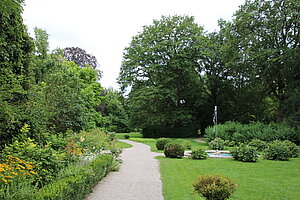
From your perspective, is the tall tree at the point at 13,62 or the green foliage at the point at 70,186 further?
the tall tree at the point at 13,62

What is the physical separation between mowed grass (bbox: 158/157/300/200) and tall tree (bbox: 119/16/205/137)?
19337mm

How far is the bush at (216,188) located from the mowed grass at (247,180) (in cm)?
35

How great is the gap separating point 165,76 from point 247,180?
82.6 feet

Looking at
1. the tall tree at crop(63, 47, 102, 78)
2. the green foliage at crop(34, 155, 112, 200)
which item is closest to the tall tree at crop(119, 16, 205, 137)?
the tall tree at crop(63, 47, 102, 78)

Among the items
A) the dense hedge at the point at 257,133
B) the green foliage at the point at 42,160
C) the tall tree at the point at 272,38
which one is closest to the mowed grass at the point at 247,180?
the green foliage at the point at 42,160

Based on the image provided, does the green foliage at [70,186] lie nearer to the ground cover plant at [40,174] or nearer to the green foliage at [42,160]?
the ground cover plant at [40,174]

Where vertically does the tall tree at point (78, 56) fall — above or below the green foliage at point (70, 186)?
above

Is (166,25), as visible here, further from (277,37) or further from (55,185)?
(55,185)

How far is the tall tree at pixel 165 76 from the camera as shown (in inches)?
1200

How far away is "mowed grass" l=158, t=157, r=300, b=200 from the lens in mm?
6344

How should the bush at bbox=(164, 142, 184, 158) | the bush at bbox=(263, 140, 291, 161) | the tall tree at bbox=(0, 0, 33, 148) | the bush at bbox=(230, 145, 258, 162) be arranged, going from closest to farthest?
the tall tree at bbox=(0, 0, 33, 148) < the bush at bbox=(230, 145, 258, 162) < the bush at bbox=(263, 140, 291, 161) < the bush at bbox=(164, 142, 184, 158)

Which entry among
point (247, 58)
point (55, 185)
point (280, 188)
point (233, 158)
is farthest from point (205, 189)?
point (247, 58)

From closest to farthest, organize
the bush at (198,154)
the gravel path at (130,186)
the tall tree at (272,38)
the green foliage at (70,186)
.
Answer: the green foliage at (70,186), the gravel path at (130,186), the bush at (198,154), the tall tree at (272,38)

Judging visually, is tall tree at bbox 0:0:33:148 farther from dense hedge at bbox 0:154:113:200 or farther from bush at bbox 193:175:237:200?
bush at bbox 193:175:237:200
